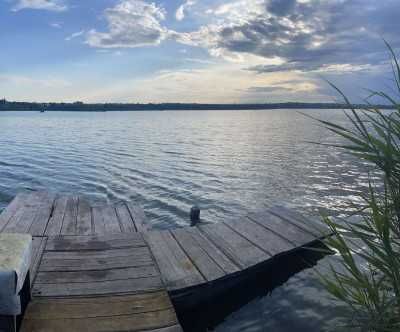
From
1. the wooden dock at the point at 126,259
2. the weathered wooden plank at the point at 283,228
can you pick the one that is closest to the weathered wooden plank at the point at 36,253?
the wooden dock at the point at 126,259

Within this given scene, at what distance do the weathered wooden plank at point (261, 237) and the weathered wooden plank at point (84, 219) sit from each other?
318 centimetres

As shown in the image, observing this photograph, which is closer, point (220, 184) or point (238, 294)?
point (238, 294)

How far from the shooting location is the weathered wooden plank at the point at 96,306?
410 centimetres

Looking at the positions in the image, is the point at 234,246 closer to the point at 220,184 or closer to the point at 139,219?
the point at 139,219

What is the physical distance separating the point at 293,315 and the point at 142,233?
3297 millimetres

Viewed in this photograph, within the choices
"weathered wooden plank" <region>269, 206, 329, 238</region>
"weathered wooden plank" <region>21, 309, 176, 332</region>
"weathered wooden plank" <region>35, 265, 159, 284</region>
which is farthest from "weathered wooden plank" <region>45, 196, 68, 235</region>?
"weathered wooden plank" <region>269, 206, 329, 238</region>

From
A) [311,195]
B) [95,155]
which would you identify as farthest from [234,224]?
[95,155]

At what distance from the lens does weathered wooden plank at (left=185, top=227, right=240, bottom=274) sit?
577 centimetres

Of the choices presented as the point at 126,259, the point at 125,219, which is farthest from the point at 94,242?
the point at 125,219

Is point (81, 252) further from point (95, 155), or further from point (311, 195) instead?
point (95, 155)

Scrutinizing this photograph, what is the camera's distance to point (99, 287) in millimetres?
4762

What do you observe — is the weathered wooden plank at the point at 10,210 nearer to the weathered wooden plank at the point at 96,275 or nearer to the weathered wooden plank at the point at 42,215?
the weathered wooden plank at the point at 42,215

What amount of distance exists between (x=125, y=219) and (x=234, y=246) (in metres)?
2.67

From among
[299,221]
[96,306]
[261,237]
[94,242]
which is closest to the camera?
[96,306]
